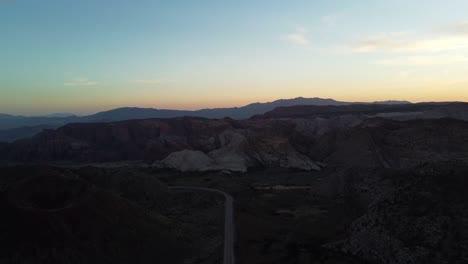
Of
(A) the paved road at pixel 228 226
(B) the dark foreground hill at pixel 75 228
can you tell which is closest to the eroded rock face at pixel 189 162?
(A) the paved road at pixel 228 226

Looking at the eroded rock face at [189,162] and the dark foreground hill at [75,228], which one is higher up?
the dark foreground hill at [75,228]

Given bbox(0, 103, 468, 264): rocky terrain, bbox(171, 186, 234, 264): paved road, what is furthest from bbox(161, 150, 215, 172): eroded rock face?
bbox(171, 186, 234, 264): paved road

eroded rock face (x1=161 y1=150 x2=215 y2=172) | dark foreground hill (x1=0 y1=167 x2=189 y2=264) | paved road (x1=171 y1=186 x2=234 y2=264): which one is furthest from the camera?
eroded rock face (x1=161 y1=150 x2=215 y2=172)

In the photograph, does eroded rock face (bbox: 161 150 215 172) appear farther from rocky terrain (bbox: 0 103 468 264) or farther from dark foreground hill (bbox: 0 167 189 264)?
dark foreground hill (bbox: 0 167 189 264)

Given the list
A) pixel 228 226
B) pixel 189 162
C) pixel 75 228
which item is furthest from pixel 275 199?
pixel 189 162

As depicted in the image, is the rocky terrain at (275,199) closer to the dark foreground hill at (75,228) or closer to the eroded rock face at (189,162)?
the dark foreground hill at (75,228)

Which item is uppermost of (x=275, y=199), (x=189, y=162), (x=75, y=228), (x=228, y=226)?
(x=75, y=228)

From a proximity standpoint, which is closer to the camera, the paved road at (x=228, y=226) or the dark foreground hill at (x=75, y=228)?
the dark foreground hill at (x=75, y=228)

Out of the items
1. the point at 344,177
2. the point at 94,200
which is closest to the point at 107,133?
the point at 344,177

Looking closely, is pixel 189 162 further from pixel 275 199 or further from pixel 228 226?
pixel 228 226

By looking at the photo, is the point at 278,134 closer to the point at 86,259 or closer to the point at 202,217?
the point at 202,217

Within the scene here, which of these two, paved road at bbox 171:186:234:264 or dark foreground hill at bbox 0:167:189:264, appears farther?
paved road at bbox 171:186:234:264
